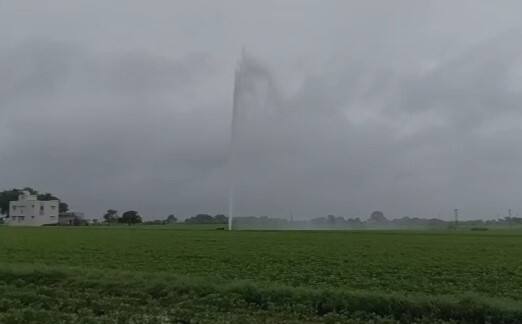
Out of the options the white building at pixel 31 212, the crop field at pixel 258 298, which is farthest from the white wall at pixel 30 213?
the crop field at pixel 258 298

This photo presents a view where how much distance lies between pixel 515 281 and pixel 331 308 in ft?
34.6

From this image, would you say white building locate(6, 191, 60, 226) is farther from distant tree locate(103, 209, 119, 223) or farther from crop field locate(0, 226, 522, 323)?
crop field locate(0, 226, 522, 323)

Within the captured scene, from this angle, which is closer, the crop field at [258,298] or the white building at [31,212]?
the crop field at [258,298]

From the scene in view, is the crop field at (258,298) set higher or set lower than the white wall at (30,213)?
lower

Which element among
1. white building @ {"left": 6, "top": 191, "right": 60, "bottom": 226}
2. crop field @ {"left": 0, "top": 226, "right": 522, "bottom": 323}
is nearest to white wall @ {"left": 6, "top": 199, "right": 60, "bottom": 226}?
white building @ {"left": 6, "top": 191, "right": 60, "bottom": 226}

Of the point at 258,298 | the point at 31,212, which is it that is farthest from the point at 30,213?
the point at 258,298

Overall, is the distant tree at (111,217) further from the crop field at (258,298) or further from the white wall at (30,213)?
the crop field at (258,298)

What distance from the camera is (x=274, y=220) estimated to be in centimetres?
11731

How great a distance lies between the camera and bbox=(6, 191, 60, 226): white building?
178000 mm

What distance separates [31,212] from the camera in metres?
178

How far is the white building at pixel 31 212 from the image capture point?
178000 millimetres

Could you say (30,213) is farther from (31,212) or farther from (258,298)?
(258,298)

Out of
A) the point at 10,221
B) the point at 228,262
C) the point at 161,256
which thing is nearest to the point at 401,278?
the point at 228,262

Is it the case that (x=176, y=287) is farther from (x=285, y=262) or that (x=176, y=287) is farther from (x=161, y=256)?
(x=161, y=256)
